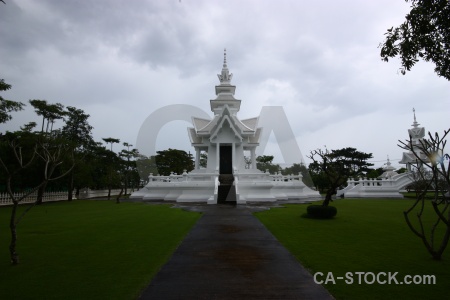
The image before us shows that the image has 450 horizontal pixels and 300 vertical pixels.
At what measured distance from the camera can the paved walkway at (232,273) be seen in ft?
16.5

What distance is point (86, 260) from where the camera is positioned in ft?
23.5

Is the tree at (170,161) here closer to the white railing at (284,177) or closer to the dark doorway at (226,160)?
the dark doorway at (226,160)

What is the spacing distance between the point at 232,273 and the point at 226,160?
78.8 ft

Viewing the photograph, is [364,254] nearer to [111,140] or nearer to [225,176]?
[225,176]

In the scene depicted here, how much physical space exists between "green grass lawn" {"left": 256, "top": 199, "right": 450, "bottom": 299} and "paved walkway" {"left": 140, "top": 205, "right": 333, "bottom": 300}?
0.48 meters

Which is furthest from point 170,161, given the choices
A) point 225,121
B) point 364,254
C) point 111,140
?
point 364,254

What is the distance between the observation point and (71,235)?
10492mm

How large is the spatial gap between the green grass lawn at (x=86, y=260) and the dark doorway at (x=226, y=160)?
697 inches

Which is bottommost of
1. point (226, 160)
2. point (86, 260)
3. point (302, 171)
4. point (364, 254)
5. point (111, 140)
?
point (86, 260)

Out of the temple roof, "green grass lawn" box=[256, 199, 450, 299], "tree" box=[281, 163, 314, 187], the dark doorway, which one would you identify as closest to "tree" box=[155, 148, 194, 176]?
"tree" box=[281, 163, 314, 187]

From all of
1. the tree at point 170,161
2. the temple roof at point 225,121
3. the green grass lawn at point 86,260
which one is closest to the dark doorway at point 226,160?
the temple roof at point 225,121

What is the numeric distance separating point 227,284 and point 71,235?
7.57 meters

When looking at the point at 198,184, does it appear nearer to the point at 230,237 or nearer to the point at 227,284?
the point at 230,237

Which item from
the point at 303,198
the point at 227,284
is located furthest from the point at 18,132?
the point at 227,284
